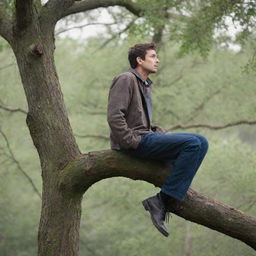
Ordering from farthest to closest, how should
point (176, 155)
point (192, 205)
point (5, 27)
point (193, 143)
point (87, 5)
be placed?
point (87, 5) → point (5, 27) → point (192, 205) → point (176, 155) → point (193, 143)

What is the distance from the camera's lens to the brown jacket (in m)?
5.25

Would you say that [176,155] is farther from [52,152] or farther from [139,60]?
[52,152]

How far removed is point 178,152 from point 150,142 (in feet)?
0.93

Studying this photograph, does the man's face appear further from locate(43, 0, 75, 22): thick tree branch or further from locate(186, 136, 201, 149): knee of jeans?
locate(43, 0, 75, 22): thick tree branch

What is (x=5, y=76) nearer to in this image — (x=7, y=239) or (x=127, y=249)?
(x=7, y=239)

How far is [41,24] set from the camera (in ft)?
22.2

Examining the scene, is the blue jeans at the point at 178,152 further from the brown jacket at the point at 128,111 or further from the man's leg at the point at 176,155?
the brown jacket at the point at 128,111

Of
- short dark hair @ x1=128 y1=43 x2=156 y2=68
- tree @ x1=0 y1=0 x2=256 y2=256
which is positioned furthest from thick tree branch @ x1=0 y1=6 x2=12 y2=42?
short dark hair @ x1=128 y1=43 x2=156 y2=68

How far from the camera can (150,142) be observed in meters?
5.30

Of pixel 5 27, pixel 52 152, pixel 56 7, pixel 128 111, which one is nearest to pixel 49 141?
pixel 52 152

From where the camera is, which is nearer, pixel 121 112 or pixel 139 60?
pixel 121 112

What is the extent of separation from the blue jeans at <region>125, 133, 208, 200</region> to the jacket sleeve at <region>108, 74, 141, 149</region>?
0.15m

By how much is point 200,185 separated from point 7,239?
288 inches

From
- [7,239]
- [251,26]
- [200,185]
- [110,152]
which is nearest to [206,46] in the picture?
[251,26]
